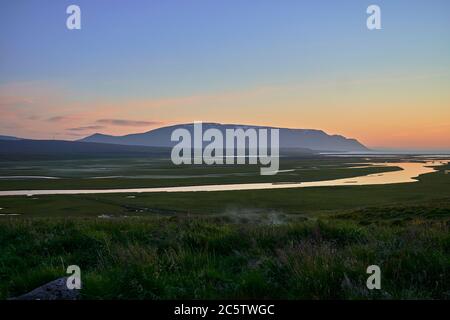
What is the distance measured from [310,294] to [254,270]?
3.49 feet

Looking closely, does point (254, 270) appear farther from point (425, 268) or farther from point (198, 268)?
point (425, 268)

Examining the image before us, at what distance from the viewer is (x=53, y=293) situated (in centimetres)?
539

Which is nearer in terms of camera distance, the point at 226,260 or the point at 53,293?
the point at 53,293

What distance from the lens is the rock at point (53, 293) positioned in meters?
5.27

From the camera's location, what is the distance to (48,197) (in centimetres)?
5206

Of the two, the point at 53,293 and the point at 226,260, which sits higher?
the point at 53,293

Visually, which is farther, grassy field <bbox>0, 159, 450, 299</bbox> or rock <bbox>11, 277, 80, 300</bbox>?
grassy field <bbox>0, 159, 450, 299</bbox>

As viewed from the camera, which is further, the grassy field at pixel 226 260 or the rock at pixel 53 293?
the grassy field at pixel 226 260

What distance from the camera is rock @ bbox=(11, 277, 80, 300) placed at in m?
5.27
